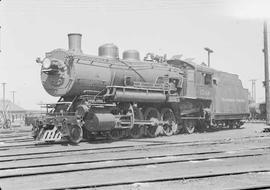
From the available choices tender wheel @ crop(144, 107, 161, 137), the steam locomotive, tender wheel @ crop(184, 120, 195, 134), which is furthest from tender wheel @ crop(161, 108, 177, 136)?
tender wheel @ crop(184, 120, 195, 134)

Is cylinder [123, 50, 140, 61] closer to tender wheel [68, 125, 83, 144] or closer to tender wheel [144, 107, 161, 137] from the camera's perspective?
tender wheel [144, 107, 161, 137]

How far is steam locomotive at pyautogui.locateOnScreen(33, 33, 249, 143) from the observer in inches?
583

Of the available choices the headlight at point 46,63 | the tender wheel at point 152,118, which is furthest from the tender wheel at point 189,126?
the headlight at point 46,63

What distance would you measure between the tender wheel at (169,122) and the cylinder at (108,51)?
3599 millimetres

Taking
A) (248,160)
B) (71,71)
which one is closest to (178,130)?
(71,71)

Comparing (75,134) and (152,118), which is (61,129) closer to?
(75,134)

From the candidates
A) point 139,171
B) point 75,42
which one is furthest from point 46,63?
point 139,171

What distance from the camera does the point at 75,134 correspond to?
14.5 meters

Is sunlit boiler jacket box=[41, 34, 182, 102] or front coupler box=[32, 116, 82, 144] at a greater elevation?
sunlit boiler jacket box=[41, 34, 182, 102]

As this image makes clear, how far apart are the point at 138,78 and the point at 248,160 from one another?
9.02 meters

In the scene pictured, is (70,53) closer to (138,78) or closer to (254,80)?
(138,78)

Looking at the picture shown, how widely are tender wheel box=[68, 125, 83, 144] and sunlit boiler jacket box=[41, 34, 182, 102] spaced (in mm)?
1473

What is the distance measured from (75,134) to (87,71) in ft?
8.07

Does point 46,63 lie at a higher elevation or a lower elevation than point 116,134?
higher
